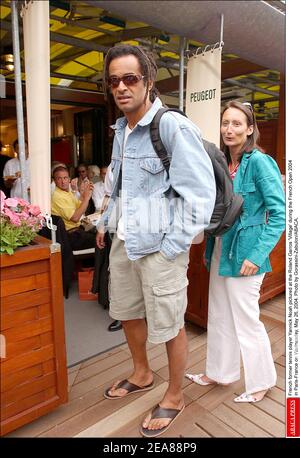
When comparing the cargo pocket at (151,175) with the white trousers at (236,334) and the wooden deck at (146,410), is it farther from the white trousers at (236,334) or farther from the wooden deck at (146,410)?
the wooden deck at (146,410)

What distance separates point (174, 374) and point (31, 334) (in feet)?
2.49

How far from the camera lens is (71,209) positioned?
3.83 m

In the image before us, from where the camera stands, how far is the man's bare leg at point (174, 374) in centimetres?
171

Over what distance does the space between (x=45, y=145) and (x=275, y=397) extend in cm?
210

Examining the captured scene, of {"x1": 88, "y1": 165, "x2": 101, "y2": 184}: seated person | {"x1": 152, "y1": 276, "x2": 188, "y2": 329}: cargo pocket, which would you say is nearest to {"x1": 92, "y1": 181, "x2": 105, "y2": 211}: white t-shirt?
{"x1": 88, "y1": 165, "x2": 101, "y2": 184}: seated person

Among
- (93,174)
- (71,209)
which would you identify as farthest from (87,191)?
(93,174)

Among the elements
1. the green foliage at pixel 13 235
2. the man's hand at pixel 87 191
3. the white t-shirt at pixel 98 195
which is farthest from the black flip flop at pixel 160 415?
the white t-shirt at pixel 98 195

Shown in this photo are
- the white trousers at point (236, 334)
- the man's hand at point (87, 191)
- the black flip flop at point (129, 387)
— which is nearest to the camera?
the white trousers at point (236, 334)

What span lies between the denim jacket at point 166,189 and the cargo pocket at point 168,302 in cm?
16

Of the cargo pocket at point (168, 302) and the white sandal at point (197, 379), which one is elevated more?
the cargo pocket at point (168, 302)

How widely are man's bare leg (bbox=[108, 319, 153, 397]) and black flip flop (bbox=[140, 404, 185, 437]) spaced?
268 millimetres

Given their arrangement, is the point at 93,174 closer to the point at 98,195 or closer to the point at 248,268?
the point at 98,195

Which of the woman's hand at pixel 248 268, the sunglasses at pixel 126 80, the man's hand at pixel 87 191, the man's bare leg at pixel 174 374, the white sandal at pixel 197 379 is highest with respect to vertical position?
the sunglasses at pixel 126 80
